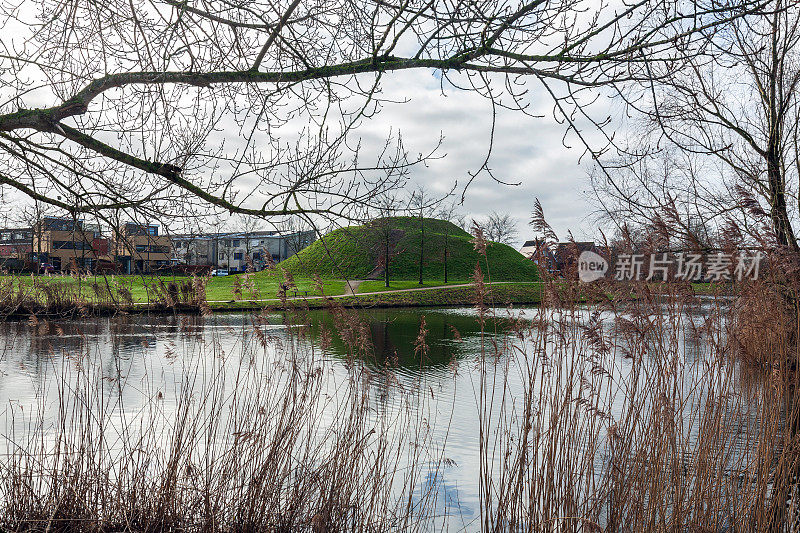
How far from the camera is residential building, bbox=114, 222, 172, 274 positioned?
359 cm

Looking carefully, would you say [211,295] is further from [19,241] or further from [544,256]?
[544,256]

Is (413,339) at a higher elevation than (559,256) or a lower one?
lower

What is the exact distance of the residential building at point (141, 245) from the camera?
359 cm

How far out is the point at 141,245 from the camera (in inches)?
153

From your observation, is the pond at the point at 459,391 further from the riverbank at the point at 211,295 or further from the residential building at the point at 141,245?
the residential building at the point at 141,245

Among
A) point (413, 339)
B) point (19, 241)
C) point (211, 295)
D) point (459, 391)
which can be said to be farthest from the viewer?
point (211, 295)

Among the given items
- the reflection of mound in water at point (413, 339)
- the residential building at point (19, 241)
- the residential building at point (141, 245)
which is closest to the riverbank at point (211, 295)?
the residential building at point (141, 245)

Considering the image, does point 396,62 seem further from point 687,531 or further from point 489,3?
point 687,531

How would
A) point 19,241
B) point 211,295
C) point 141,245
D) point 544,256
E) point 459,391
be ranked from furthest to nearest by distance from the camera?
point 211,295
point 459,391
point 19,241
point 141,245
point 544,256

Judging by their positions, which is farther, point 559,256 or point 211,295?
point 211,295

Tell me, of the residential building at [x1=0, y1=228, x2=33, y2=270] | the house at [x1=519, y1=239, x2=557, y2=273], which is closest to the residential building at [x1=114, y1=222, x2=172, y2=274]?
the residential building at [x1=0, y1=228, x2=33, y2=270]

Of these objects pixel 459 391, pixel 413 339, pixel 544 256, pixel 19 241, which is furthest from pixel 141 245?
pixel 413 339

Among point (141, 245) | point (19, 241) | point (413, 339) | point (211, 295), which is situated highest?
point (19, 241)

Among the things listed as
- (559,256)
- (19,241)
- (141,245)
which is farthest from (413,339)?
(559,256)
